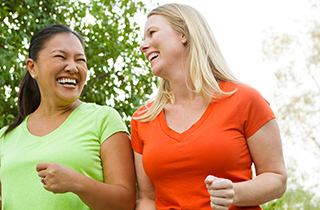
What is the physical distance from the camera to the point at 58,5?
372 centimetres

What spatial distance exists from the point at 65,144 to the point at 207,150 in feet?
2.47

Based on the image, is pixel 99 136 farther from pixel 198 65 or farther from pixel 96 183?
pixel 198 65

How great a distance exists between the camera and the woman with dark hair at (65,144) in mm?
1793

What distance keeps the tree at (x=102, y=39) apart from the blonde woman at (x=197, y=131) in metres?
1.62

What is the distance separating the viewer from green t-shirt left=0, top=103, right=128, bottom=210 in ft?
5.93

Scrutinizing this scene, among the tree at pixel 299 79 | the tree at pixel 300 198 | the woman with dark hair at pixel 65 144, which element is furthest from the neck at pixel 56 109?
the tree at pixel 299 79

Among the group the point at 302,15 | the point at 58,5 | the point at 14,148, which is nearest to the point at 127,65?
the point at 58,5

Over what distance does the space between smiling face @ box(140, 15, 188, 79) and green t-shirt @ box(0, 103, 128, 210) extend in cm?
38

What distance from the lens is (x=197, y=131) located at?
166 centimetres

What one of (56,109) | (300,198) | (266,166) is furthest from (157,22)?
(300,198)

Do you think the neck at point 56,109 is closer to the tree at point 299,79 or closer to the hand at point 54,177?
the hand at point 54,177

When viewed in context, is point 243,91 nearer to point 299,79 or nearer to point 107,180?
point 107,180

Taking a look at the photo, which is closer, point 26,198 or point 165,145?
point 165,145

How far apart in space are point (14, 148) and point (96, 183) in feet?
2.02
